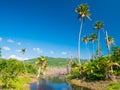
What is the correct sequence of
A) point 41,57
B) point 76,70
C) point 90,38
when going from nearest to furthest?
point 76,70 → point 90,38 → point 41,57

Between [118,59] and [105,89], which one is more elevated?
[118,59]

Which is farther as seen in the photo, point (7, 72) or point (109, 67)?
point (109, 67)

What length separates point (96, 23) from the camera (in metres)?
140

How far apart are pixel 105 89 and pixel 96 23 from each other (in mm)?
73430

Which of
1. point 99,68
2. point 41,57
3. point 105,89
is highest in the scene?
point 41,57

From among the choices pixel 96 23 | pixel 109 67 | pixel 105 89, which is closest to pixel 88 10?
pixel 96 23

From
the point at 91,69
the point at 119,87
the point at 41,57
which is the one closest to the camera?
the point at 119,87

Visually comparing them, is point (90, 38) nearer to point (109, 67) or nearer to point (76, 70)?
point (76, 70)

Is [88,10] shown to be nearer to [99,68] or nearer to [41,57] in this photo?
[99,68]

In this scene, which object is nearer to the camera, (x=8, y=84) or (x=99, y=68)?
(x=8, y=84)

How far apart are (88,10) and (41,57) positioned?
71.1 metres

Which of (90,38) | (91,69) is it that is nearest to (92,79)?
(91,69)

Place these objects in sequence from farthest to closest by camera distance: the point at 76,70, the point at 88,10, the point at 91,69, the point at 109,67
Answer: the point at 76,70
the point at 88,10
the point at 91,69
the point at 109,67

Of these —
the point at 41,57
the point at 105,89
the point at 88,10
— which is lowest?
the point at 105,89
